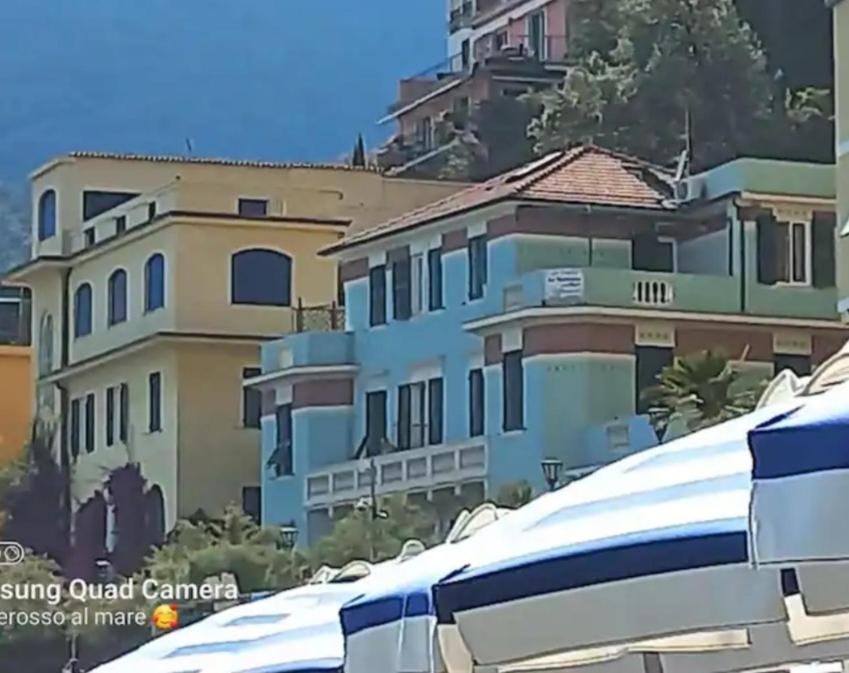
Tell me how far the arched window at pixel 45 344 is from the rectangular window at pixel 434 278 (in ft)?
42.0

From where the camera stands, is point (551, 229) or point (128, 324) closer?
point (551, 229)

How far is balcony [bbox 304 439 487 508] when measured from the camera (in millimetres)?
38188

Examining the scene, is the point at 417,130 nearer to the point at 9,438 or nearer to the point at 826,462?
the point at 9,438

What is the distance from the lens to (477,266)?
39.4 m

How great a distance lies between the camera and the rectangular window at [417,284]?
1614 inches

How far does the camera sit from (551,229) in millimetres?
39188

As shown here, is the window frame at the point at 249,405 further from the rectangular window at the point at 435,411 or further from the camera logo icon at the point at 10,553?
the rectangular window at the point at 435,411

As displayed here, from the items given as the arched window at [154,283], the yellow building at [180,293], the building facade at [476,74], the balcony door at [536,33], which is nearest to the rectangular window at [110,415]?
the yellow building at [180,293]

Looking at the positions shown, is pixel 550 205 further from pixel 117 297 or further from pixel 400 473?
pixel 117 297

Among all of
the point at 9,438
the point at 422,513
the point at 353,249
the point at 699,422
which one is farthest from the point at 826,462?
the point at 9,438

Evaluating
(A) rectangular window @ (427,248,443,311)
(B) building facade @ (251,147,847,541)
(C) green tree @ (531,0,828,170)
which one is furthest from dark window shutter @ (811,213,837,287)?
(C) green tree @ (531,0,828,170)

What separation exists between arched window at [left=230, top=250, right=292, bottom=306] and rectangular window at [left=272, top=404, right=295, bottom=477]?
4.49 m

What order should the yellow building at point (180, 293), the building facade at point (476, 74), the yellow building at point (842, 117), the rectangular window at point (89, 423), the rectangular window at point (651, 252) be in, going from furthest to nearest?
the building facade at point (476, 74) < the rectangular window at point (89, 423) < the yellow building at point (180, 293) < the rectangular window at point (651, 252) < the yellow building at point (842, 117)

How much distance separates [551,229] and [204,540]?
26.4ft
